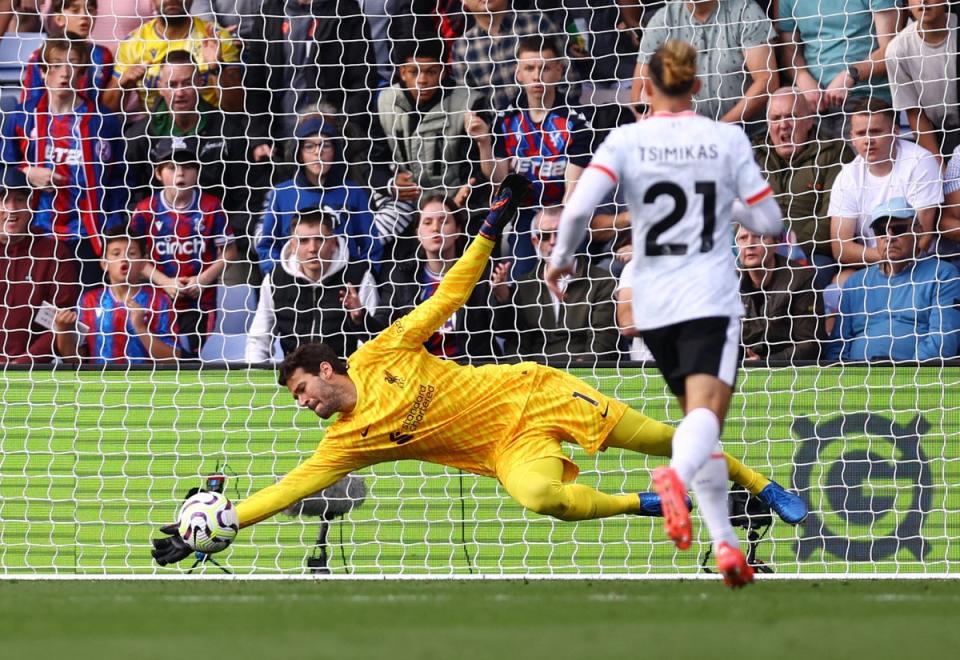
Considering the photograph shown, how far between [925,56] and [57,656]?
21.6ft

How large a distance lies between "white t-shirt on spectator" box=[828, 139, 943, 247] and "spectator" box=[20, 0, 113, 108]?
5.11 m

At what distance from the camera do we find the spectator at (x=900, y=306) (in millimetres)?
8500

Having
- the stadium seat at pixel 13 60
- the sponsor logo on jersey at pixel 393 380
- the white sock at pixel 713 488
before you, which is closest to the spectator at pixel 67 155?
the stadium seat at pixel 13 60

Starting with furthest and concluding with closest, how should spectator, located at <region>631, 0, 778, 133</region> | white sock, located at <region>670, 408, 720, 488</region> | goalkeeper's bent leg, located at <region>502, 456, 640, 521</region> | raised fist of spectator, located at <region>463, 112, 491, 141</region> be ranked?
raised fist of spectator, located at <region>463, 112, 491, 141</region> < spectator, located at <region>631, 0, 778, 133</region> < goalkeeper's bent leg, located at <region>502, 456, 640, 521</region> < white sock, located at <region>670, 408, 720, 488</region>

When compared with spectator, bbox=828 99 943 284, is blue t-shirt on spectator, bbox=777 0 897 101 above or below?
above

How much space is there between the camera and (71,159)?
1009 centimetres

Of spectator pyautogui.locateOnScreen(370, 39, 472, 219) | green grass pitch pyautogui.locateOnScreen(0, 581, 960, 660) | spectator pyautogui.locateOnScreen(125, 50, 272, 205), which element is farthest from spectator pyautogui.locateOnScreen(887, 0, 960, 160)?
spectator pyautogui.locateOnScreen(125, 50, 272, 205)

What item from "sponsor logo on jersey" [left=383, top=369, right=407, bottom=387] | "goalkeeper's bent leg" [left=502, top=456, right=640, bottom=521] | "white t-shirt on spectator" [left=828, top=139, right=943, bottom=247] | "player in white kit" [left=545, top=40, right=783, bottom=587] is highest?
"white t-shirt on spectator" [left=828, top=139, right=943, bottom=247]

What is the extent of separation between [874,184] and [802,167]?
464 millimetres

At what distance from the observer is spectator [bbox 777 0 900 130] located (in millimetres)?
8969

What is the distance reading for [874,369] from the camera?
27.2ft

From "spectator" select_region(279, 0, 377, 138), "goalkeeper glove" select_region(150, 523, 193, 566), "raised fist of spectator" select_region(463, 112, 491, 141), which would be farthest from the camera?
"spectator" select_region(279, 0, 377, 138)

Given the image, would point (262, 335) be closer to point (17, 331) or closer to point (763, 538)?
point (17, 331)

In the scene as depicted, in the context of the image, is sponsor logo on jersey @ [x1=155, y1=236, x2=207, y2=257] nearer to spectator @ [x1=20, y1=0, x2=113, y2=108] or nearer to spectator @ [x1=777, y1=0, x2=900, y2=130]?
spectator @ [x1=20, y1=0, x2=113, y2=108]
